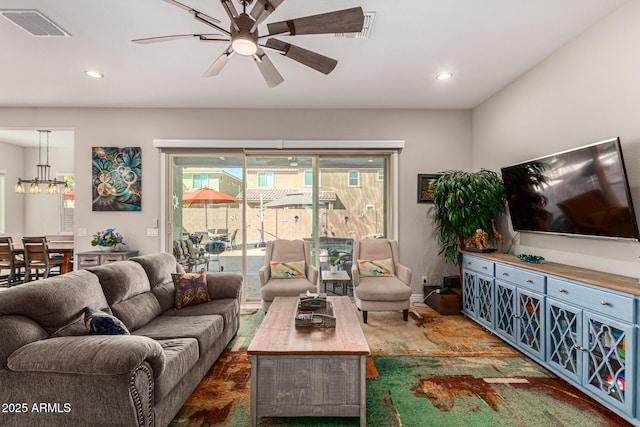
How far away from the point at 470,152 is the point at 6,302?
511 cm

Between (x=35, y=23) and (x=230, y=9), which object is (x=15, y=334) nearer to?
(x=230, y=9)

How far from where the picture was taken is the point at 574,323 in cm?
245

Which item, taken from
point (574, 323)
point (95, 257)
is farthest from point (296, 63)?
point (95, 257)

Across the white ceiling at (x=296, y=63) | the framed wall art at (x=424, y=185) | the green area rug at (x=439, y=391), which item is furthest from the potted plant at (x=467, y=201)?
the green area rug at (x=439, y=391)

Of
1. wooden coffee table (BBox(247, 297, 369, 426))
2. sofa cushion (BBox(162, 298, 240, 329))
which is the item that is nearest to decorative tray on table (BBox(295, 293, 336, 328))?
wooden coffee table (BBox(247, 297, 369, 426))

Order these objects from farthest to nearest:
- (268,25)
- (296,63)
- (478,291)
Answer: (478,291)
(296,63)
(268,25)

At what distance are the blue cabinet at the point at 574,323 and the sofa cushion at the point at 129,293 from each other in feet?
10.5

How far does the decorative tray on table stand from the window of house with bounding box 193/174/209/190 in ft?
9.07

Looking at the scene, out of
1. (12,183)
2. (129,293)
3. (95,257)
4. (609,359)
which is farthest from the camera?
(12,183)

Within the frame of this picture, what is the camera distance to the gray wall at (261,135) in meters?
4.73

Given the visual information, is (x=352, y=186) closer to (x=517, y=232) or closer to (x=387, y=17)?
(x=517, y=232)

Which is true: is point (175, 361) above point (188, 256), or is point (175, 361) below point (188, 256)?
below

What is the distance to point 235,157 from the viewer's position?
16.1 ft

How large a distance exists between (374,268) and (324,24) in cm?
307
